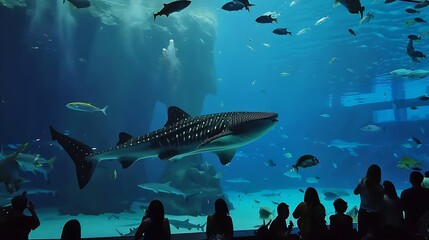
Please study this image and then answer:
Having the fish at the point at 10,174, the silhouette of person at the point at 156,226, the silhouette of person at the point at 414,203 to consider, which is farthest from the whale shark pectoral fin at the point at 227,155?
the fish at the point at 10,174

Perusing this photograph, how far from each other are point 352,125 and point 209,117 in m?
43.3

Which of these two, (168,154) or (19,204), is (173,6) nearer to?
(168,154)

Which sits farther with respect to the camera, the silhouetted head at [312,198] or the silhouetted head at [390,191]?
the silhouetted head at [390,191]

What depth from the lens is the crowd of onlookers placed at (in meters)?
3.32

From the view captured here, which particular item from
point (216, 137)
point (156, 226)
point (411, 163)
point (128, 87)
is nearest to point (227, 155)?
point (216, 137)

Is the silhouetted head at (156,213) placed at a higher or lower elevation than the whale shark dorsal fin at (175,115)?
lower

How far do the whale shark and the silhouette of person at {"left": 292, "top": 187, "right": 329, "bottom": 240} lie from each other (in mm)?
1004

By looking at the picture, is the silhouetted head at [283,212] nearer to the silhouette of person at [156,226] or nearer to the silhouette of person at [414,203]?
the silhouette of person at [156,226]

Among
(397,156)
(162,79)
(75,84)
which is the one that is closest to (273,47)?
(397,156)

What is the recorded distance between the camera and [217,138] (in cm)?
406

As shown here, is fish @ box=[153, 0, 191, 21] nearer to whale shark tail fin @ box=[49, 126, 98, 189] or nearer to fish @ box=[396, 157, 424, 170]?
whale shark tail fin @ box=[49, 126, 98, 189]

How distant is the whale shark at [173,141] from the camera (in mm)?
4168

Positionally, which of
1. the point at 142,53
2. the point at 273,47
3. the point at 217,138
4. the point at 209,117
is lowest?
the point at 217,138

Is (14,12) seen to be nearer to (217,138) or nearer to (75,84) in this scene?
(75,84)
